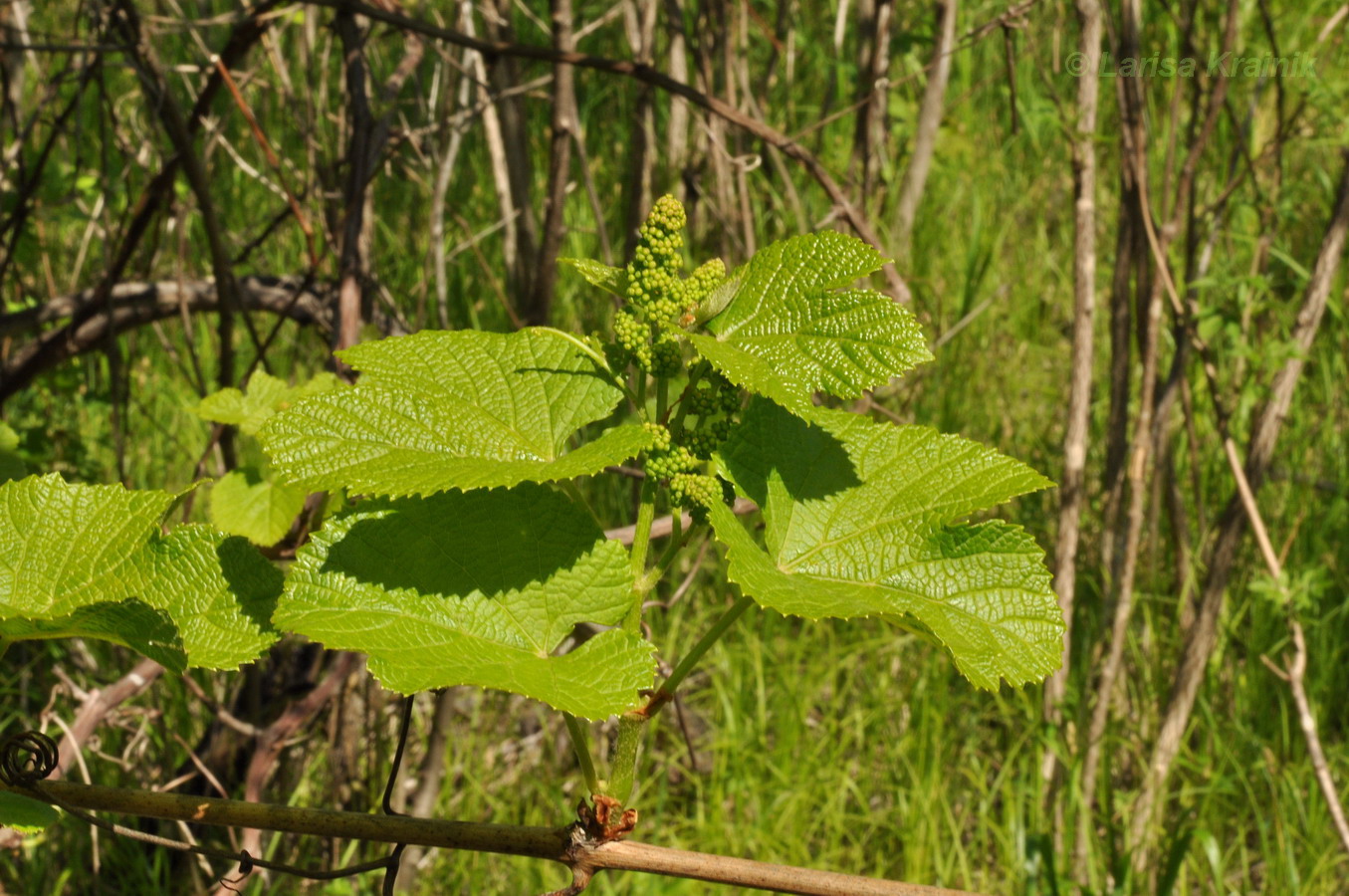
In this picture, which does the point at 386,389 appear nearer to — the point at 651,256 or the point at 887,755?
the point at 651,256

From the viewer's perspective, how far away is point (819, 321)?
0.74 m

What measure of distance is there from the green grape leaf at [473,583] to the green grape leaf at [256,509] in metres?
0.89

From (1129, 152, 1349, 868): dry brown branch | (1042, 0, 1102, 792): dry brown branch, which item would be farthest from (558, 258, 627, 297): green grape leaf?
(1129, 152, 1349, 868): dry brown branch

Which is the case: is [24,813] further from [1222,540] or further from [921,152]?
[921,152]

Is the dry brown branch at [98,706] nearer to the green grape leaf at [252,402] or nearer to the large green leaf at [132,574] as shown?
the green grape leaf at [252,402]

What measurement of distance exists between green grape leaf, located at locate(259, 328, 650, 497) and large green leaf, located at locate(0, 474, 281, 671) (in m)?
0.11

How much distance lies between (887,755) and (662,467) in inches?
85.2

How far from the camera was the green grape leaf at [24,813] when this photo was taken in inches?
26.6

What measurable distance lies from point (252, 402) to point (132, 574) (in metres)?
0.88

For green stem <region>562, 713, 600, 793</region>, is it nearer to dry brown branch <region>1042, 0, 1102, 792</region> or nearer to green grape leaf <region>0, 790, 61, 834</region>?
green grape leaf <region>0, 790, 61, 834</region>

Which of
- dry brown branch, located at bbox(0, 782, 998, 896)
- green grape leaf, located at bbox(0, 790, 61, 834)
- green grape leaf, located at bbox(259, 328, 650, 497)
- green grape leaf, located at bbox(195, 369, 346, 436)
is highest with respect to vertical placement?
green grape leaf, located at bbox(259, 328, 650, 497)

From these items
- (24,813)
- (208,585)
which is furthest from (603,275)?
(24,813)

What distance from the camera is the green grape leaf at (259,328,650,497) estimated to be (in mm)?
669

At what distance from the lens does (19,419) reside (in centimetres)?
304
